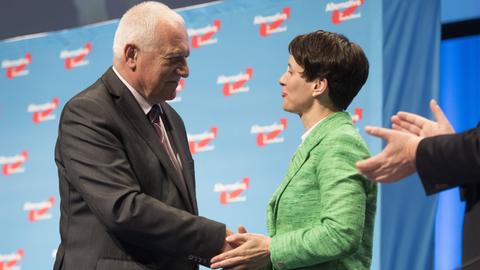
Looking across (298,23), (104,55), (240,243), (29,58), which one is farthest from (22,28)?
(240,243)

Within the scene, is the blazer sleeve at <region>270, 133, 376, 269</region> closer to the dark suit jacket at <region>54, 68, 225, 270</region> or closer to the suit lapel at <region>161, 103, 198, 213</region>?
the dark suit jacket at <region>54, 68, 225, 270</region>

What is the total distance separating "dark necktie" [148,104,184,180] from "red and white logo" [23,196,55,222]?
334cm

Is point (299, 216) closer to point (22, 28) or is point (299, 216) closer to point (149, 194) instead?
point (149, 194)

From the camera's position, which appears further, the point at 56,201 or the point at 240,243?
the point at 56,201

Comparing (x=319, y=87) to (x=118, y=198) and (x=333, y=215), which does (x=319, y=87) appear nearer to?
(x=333, y=215)

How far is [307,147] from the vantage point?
110 inches

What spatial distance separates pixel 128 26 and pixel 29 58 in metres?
3.72

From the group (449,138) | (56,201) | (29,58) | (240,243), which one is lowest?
(56,201)

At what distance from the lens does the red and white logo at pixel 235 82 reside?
18.4ft

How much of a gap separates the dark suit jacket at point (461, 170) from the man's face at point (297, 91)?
36.3 inches

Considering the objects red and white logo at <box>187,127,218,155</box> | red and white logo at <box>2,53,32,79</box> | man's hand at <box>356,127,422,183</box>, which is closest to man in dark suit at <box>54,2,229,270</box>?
man's hand at <box>356,127,422,183</box>

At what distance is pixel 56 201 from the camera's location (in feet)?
20.5

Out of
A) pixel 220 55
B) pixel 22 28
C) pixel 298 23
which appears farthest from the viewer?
pixel 22 28

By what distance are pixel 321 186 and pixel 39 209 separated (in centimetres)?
408
